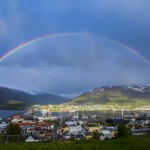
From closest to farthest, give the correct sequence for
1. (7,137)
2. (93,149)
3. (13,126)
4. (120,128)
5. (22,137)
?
1. (93,149)
2. (7,137)
3. (22,137)
4. (120,128)
5. (13,126)

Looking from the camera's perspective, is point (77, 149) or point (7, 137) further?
point (7, 137)

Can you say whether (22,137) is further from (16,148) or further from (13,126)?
(13,126)

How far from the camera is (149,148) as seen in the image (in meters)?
15.5

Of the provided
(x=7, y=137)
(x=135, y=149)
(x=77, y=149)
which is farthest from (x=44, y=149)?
(x=7, y=137)

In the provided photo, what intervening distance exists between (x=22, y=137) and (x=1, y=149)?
8.06 metres

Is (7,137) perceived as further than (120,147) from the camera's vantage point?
Yes

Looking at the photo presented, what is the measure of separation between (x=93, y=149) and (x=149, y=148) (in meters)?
2.73

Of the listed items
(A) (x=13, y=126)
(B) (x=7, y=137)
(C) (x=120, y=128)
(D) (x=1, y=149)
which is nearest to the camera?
(D) (x=1, y=149)

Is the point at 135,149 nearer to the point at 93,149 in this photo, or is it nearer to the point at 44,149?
the point at 93,149

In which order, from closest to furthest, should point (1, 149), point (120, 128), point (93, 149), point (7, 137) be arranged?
point (1, 149)
point (93, 149)
point (7, 137)
point (120, 128)

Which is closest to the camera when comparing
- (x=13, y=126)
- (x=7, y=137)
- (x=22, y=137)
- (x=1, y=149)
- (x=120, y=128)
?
(x=1, y=149)

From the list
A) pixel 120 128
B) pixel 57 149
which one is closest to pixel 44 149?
pixel 57 149

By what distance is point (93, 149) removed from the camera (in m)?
15.0

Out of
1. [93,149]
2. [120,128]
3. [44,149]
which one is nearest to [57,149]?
[44,149]
